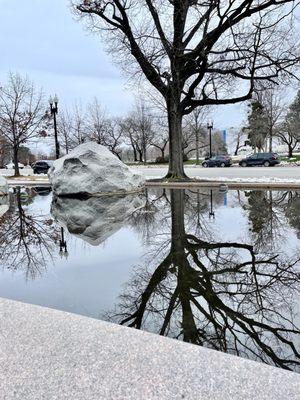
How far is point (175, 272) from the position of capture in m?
4.82

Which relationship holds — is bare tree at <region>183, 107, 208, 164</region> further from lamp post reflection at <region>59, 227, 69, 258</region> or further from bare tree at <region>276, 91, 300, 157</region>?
lamp post reflection at <region>59, 227, 69, 258</region>

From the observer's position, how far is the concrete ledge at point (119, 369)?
2.15 metres

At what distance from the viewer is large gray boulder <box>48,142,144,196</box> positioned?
1393 centimetres

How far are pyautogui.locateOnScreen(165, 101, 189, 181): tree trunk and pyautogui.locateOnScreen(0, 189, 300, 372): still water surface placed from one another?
9.25 meters

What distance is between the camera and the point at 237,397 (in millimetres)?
2084

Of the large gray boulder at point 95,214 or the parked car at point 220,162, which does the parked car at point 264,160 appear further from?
the large gray boulder at point 95,214

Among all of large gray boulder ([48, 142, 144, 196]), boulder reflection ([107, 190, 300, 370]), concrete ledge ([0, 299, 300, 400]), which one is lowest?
boulder reflection ([107, 190, 300, 370])

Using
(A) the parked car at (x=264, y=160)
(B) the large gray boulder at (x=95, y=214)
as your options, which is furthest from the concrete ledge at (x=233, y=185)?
(A) the parked car at (x=264, y=160)

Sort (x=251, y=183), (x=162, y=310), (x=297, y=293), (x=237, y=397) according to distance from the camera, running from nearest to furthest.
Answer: (x=237, y=397)
(x=162, y=310)
(x=297, y=293)
(x=251, y=183)

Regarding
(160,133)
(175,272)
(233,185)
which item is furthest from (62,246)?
(160,133)

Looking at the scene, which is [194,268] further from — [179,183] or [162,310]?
[179,183]

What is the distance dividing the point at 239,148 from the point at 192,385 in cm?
7155

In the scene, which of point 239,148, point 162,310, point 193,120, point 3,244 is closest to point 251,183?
point 3,244

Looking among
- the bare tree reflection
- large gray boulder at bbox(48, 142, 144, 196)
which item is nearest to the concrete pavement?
large gray boulder at bbox(48, 142, 144, 196)
